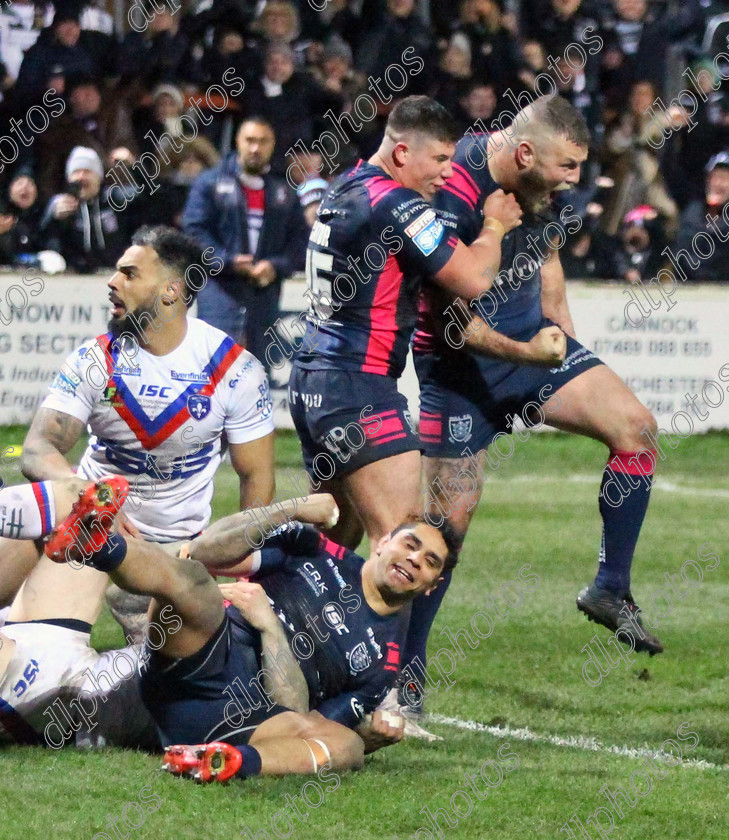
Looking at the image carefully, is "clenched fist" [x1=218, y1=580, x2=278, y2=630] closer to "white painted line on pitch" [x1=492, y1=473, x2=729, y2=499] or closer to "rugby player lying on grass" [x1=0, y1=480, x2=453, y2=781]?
"rugby player lying on grass" [x1=0, y1=480, x2=453, y2=781]

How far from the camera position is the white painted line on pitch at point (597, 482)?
11.7m

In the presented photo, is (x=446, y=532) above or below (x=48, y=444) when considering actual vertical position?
below

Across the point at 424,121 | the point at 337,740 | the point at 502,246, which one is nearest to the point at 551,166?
the point at 502,246

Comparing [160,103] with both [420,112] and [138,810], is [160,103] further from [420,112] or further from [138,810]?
[138,810]

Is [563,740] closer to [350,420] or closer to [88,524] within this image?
[350,420]

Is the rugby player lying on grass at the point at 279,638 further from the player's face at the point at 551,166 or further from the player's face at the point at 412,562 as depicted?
the player's face at the point at 551,166

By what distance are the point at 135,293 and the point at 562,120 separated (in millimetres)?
1926

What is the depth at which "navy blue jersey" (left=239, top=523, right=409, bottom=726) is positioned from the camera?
5.04 meters

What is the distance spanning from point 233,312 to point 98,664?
659 centimetres

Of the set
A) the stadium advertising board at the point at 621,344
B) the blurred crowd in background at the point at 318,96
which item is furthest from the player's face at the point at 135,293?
the stadium advertising board at the point at 621,344

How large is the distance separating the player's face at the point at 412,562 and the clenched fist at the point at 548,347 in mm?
1074

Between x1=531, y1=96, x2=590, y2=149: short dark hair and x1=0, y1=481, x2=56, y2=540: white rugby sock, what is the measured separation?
8.41 ft

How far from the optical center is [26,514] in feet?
16.1

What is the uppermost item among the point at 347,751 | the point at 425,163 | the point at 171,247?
the point at 425,163
